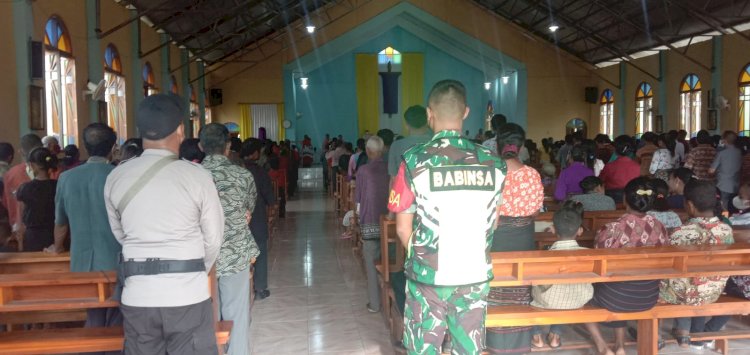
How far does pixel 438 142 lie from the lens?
2.33 metres

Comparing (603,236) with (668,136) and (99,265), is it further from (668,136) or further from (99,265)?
(668,136)

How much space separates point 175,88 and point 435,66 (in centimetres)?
915

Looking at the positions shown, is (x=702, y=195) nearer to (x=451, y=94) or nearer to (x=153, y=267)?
(x=451, y=94)

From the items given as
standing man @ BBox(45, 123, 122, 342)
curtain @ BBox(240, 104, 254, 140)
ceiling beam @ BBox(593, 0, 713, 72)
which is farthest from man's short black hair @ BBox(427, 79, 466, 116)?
curtain @ BBox(240, 104, 254, 140)

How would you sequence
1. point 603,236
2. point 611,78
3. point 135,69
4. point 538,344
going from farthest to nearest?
1. point 611,78
2. point 135,69
3. point 538,344
4. point 603,236

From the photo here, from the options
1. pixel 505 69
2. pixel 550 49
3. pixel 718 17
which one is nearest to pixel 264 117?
pixel 505 69

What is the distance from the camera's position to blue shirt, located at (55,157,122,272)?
2.70 meters

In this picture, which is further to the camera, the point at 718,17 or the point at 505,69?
the point at 505,69

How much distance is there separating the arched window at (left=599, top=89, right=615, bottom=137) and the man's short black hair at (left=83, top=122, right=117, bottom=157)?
1757 cm

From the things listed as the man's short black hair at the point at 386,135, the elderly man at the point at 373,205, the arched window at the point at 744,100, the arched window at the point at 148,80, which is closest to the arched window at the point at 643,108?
the arched window at the point at 744,100

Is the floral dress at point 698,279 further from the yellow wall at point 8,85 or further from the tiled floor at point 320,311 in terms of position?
the yellow wall at point 8,85

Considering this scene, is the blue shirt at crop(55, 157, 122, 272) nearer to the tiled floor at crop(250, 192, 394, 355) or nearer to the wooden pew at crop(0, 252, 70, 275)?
the wooden pew at crop(0, 252, 70, 275)

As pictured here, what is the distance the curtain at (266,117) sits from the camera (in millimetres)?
20344

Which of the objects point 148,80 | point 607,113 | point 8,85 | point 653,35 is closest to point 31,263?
point 8,85
